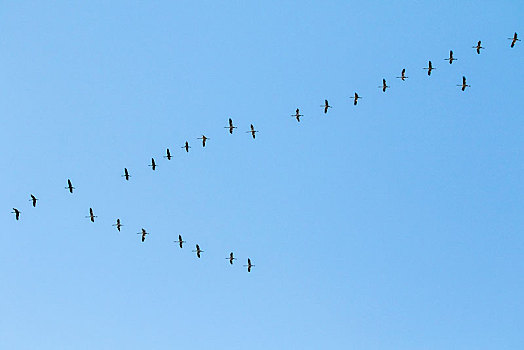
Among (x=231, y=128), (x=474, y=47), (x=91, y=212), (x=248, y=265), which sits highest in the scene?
(x=474, y=47)

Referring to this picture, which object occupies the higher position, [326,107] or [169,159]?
[326,107]

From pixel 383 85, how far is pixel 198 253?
951 inches

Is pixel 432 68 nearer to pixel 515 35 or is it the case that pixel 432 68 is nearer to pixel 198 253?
pixel 515 35

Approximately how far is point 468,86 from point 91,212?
3792 cm

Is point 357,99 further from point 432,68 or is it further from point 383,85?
point 432,68

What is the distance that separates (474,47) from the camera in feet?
209

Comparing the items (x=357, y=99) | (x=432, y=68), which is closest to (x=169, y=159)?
(x=357, y=99)

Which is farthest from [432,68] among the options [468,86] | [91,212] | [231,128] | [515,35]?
[91,212]

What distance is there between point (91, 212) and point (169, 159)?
9291 mm

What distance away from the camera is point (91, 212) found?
66.1 m

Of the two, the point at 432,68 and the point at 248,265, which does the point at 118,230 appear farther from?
the point at 432,68

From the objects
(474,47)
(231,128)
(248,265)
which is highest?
(474,47)

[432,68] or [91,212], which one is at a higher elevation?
[432,68]

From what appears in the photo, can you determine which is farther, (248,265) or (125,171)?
(248,265)
